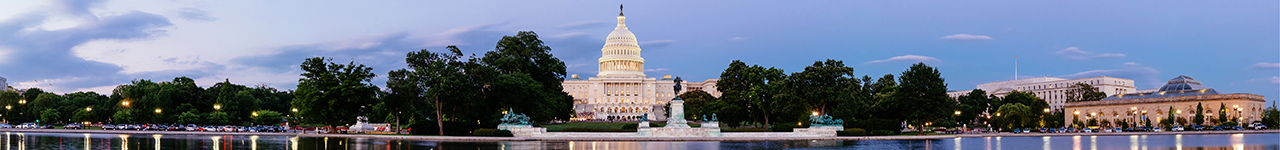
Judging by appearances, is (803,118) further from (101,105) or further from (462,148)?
(101,105)

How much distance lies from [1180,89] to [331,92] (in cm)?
7774

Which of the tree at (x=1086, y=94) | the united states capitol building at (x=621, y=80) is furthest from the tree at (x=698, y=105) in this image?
the united states capitol building at (x=621, y=80)

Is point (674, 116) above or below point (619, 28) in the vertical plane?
below

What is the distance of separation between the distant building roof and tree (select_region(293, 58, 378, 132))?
7325 centimetres

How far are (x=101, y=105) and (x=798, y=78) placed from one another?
71337 mm

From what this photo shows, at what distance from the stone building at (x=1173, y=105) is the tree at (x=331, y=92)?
61.3 m

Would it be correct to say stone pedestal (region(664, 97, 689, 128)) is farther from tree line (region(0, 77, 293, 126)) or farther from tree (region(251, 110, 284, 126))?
tree (region(251, 110, 284, 126))

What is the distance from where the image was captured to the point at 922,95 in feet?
205

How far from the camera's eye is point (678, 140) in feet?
164

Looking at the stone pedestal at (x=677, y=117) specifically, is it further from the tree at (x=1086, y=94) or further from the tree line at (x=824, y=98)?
the tree at (x=1086, y=94)

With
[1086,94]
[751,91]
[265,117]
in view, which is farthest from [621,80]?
[751,91]

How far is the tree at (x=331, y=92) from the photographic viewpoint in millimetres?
60781

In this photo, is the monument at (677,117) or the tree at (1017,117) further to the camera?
the tree at (1017,117)

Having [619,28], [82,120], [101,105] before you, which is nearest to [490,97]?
[82,120]
